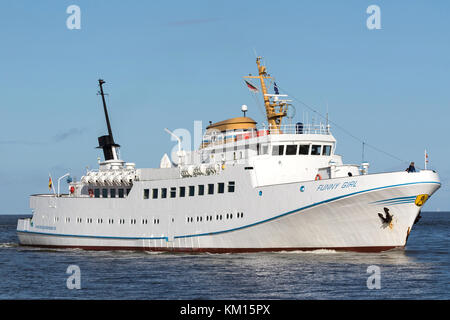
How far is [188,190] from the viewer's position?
136 feet

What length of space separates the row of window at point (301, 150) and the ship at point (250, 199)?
0.06 m

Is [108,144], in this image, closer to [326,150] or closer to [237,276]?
[326,150]

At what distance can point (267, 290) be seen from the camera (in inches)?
1009

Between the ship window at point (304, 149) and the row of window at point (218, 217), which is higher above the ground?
the ship window at point (304, 149)

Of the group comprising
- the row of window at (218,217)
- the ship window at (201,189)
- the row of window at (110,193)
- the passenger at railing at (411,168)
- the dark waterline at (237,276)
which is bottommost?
the dark waterline at (237,276)

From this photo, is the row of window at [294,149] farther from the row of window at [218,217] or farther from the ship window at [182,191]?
the ship window at [182,191]

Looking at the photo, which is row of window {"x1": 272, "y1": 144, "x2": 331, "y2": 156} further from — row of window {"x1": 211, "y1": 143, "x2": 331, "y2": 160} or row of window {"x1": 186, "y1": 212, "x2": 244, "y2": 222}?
row of window {"x1": 186, "y1": 212, "x2": 244, "y2": 222}

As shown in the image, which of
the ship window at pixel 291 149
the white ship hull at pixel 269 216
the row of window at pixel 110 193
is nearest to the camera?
the white ship hull at pixel 269 216

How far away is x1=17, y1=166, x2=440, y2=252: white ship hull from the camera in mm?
33688

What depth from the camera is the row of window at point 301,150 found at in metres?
38.5

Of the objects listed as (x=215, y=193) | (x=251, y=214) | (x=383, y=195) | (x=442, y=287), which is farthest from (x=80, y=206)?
(x=442, y=287)

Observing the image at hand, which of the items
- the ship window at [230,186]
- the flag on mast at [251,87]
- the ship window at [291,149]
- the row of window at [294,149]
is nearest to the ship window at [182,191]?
the ship window at [230,186]

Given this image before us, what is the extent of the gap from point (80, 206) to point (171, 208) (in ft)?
33.4
